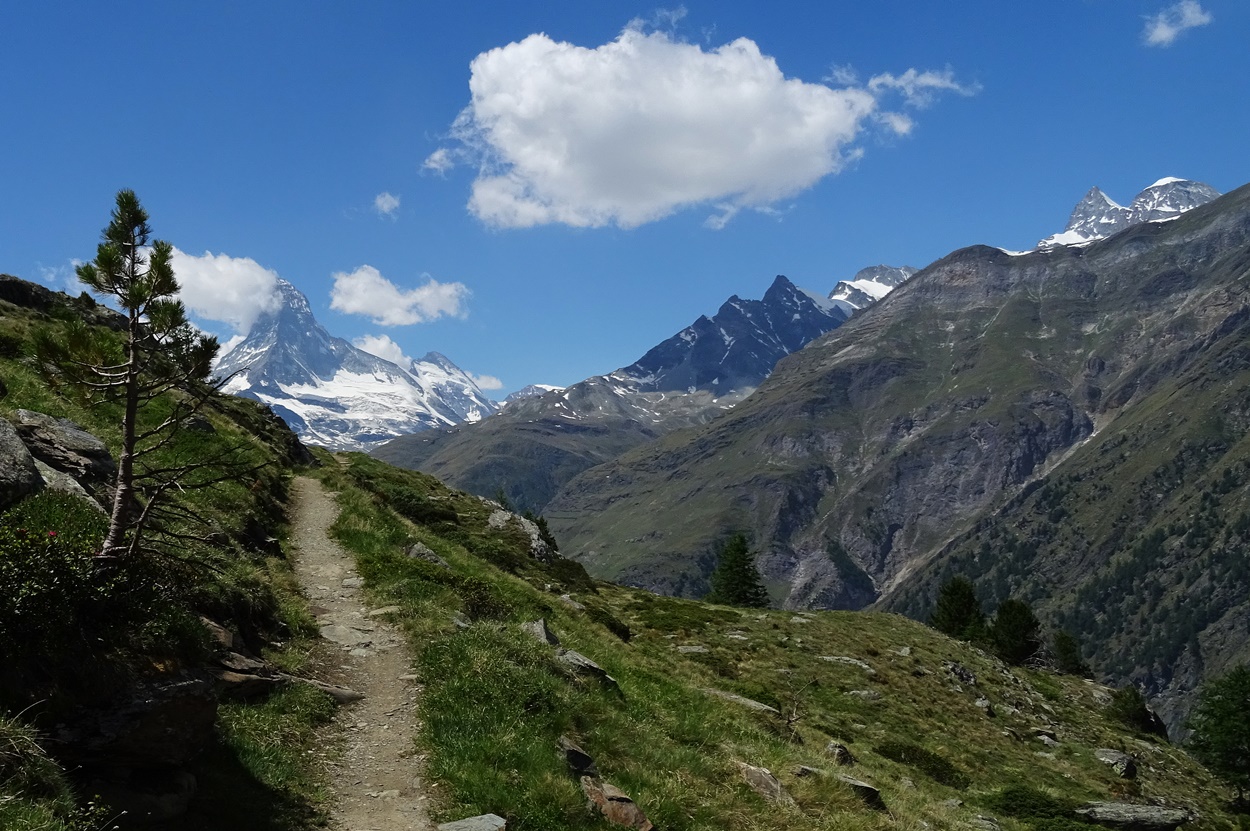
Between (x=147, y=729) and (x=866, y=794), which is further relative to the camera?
(x=866, y=794)

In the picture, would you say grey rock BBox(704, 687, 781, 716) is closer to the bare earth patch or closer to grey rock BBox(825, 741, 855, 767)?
grey rock BBox(825, 741, 855, 767)

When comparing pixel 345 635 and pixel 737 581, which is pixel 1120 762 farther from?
pixel 737 581

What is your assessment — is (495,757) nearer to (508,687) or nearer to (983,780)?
(508,687)

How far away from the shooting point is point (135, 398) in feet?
35.2

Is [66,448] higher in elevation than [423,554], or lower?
higher

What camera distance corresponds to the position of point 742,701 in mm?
28266

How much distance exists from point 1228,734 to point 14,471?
266 feet

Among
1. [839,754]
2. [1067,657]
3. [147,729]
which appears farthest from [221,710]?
[1067,657]

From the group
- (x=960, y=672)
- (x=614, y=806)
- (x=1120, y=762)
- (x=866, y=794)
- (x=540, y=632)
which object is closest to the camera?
(x=614, y=806)

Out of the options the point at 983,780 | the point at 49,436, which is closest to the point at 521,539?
the point at 983,780

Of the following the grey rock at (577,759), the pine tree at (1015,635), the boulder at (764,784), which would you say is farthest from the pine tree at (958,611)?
the grey rock at (577,759)

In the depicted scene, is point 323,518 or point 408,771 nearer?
point 408,771

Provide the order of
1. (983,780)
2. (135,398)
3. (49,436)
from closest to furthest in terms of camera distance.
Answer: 1. (135,398)
2. (49,436)
3. (983,780)

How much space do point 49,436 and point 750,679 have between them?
108ft
